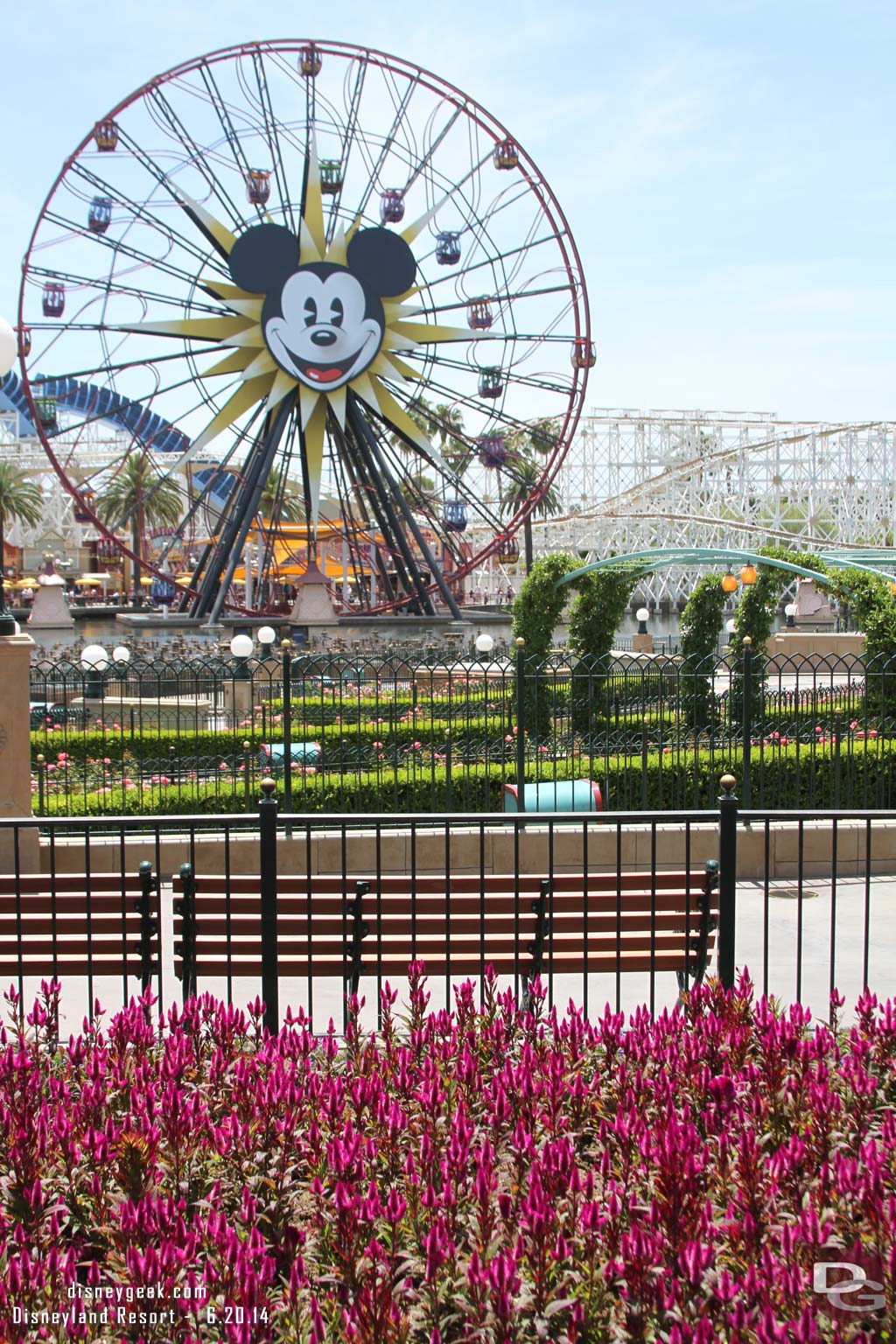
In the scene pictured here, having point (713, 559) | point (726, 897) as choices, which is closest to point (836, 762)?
point (726, 897)

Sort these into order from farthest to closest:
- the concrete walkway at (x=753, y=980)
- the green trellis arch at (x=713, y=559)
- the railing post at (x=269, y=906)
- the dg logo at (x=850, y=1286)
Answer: the green trellis arch at (x=713, y=559) → the concrete walkway at (x=753, y=980) → the railing post at (x=269, y=906) → the dg logo at (x=850, y=1286)

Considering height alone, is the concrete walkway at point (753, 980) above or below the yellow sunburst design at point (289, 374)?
below

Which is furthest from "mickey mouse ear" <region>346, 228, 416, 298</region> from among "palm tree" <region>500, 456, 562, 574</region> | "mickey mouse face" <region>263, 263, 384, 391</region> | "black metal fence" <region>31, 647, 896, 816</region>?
"black metal fence" <region>31, 647, 896, 816</region>

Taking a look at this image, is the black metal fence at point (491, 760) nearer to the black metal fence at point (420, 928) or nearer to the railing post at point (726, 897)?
the black metal fence at point (420, 928)

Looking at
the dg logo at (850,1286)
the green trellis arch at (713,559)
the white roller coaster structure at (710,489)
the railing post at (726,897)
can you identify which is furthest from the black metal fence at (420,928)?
the white roller coaster structure at (710,489)

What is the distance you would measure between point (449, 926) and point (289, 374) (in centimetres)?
3027

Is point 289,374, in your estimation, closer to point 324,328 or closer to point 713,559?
point 324,328

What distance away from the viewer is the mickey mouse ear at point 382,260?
3431 cm

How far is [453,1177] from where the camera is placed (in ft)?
10.4

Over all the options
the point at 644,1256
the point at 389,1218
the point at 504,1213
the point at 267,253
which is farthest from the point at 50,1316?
the point at 267,253

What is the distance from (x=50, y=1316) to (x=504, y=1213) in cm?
102

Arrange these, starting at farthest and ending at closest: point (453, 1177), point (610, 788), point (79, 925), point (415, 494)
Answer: point (415, 494) < point (610, 788) < point (79, 925) < point (453, 1177)

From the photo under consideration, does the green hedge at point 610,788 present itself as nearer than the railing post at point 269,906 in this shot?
No

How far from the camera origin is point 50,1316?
2.64m
